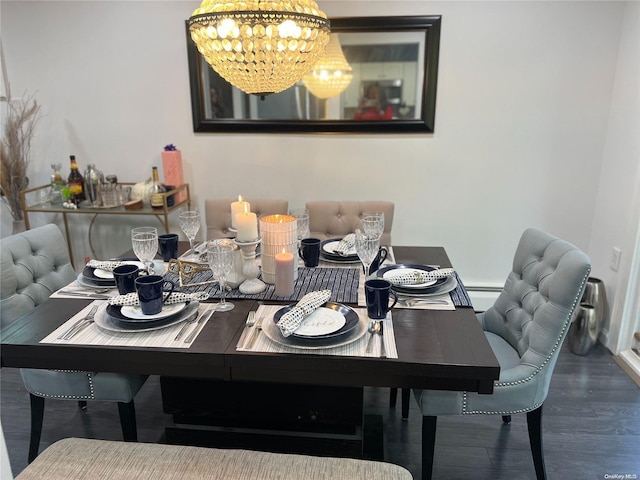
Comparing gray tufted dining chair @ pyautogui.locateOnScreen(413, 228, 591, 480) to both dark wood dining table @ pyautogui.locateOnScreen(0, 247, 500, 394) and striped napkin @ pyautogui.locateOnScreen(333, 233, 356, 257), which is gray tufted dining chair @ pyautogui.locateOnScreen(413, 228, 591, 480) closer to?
dark wood dining table @ pyautogui.locateOnScreen(0, 247, 500, 394)

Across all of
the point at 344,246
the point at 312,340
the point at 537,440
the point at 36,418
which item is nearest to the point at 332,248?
the point at 344,246

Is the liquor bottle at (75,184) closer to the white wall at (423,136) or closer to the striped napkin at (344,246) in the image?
the white wall at (423,136)

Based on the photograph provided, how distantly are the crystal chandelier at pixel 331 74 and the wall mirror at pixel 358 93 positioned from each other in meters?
0.03

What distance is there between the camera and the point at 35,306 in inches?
75.7

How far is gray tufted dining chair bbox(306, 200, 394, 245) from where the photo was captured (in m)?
2.60

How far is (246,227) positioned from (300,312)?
20.4 inches

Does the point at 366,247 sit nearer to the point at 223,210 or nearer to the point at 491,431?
the point at 491,431

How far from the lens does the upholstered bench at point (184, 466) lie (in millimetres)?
1292

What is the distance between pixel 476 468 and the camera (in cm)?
193

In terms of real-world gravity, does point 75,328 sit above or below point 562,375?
above

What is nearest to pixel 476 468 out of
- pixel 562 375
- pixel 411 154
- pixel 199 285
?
pixel 562 375

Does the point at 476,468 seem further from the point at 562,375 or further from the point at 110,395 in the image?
the point at 110,395

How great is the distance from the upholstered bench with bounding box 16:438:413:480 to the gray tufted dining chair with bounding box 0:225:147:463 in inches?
12.9

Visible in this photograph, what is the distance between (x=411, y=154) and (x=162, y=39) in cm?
167
